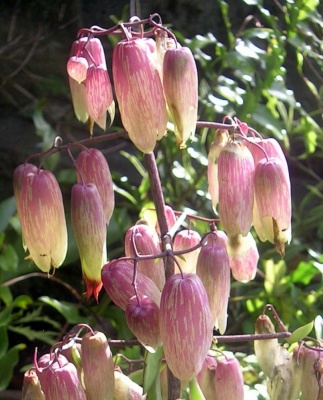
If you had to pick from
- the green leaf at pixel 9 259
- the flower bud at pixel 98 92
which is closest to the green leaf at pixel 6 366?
the green leaf at pixel 9 259

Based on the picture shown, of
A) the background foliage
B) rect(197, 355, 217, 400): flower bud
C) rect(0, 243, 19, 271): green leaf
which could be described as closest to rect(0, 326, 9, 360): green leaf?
the background foliage

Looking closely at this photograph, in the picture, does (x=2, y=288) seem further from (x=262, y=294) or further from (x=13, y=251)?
(x=262, y=294)

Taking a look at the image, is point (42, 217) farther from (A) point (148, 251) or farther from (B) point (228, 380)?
(B) point (228, 380)

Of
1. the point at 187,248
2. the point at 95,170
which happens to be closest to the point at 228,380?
the point at 187,248

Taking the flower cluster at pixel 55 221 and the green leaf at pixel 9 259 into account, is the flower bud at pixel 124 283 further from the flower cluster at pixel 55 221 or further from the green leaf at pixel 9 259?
the green leaf at pixel 9 259

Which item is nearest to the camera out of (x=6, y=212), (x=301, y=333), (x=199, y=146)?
(x=301, y=333)

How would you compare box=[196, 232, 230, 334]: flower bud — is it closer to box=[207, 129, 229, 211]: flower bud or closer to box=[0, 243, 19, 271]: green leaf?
box=[207, 129, 229, 211]: flower bud

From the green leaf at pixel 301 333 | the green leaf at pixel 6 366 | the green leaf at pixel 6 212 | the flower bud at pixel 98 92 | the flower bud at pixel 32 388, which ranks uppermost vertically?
the flower bud at pixel 98 92
